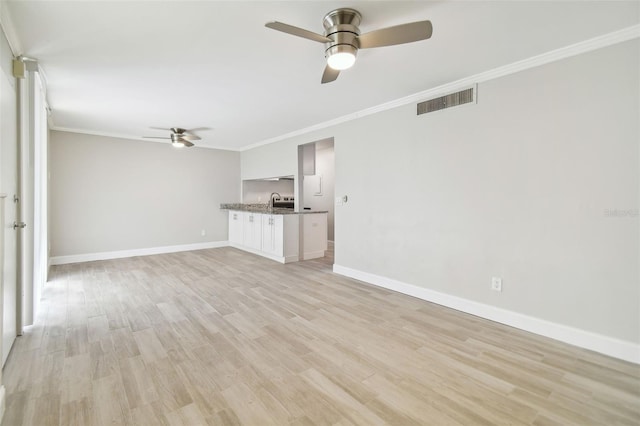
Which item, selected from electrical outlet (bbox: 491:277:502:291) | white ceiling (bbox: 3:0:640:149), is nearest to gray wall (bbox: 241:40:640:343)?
electrical outlet (bbox: 491:277:502:291)

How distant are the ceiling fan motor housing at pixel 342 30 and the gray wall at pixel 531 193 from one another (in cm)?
169

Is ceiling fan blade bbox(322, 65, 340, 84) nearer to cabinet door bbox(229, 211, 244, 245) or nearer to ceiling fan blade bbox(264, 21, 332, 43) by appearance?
ceiling fan blade bbox(264, 21, 332, 43)

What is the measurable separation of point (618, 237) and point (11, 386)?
4360 mm

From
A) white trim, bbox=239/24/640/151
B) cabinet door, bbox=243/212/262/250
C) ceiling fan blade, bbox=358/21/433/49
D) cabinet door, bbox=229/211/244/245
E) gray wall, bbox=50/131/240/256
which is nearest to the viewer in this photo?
ceiling fan blade, bbox=358/21/433/49

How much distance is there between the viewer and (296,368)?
207cm

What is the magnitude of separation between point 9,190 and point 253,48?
88.3 inches

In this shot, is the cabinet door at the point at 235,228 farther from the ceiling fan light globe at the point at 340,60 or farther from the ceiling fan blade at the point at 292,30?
the ceiling fan blade at the point at 292,30

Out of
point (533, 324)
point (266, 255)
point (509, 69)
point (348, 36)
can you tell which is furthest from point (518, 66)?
point (266, 255)

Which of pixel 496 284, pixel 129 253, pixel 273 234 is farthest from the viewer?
pixel 129 253

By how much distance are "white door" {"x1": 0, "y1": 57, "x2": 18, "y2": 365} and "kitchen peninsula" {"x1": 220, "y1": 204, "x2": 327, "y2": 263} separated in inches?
137

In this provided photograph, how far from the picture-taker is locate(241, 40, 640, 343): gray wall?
221 cm

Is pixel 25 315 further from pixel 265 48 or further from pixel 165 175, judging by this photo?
pixel 165 175

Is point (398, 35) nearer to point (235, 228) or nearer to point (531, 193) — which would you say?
point (531, 193)

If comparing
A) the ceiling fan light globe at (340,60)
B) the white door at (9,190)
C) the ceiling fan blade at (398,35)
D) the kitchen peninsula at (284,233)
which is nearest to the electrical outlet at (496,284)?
the ceiling fan blade at (398,35)
